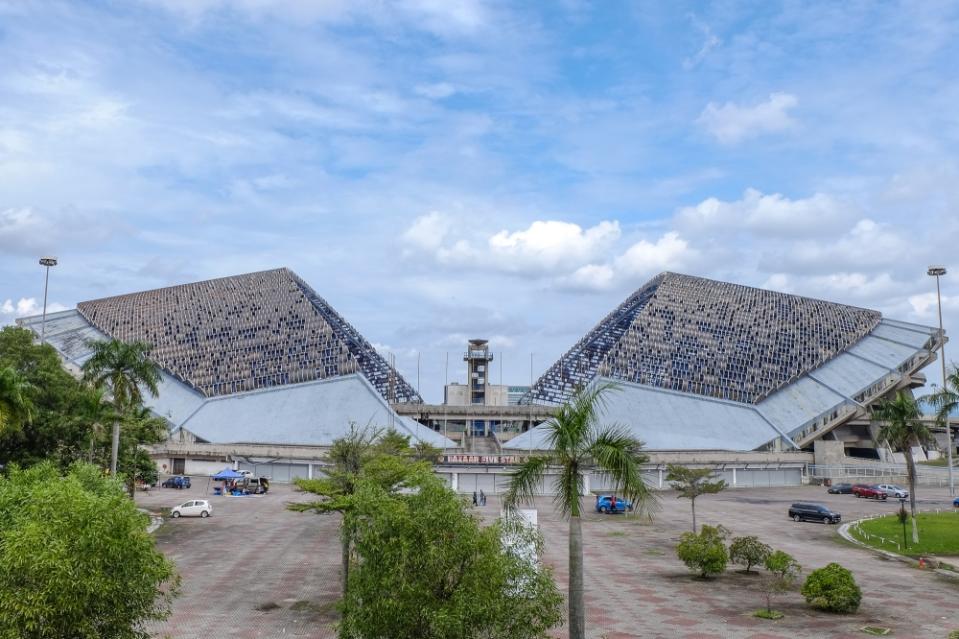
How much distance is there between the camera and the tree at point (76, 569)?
508 inches

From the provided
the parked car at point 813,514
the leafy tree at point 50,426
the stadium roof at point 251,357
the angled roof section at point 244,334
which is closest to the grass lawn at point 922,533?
the parked car at point 813,514

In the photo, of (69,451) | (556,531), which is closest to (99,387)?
(69,451)

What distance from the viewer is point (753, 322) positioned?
9450cm

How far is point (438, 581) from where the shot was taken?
48.5 ft

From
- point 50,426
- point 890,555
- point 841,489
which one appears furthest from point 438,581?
point 841,489

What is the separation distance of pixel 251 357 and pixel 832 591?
72.7m

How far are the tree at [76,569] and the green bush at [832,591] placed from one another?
18.7 m

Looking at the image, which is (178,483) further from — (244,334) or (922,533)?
(922,533)

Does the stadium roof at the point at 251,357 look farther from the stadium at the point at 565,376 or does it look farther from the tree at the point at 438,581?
the tree at the point at 438,581

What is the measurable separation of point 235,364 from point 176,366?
19.2 ft

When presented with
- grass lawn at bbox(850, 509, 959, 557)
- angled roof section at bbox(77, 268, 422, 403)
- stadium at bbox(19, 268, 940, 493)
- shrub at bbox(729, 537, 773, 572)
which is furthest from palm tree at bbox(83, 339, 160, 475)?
angled roof section at bbox(77, 268, 422, 403)

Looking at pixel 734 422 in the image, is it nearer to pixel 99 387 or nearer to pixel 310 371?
pixel 310 371

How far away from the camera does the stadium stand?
7550cm

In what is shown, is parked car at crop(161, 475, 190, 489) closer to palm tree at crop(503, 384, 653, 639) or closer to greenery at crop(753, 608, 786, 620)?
greenery at crop(753, 608, 786, 620)
